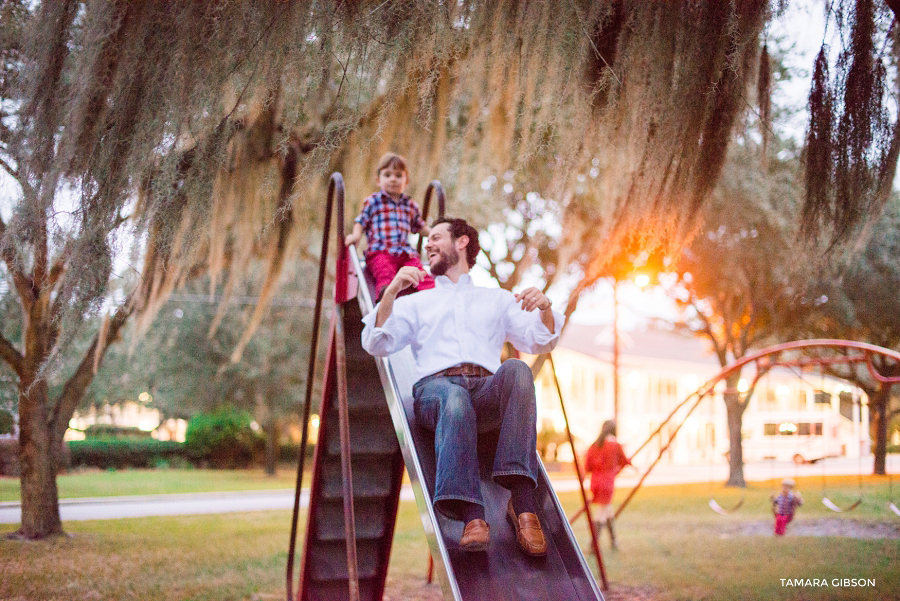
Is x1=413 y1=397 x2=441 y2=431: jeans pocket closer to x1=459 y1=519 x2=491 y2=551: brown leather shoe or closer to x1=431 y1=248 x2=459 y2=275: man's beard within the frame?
x1=459 y1=519 x2=491 y2=551: brown leather shoe

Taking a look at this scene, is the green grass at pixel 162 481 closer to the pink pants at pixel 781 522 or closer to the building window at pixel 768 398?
the pink pants at pixel 781 522

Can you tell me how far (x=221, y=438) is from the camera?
1964cm

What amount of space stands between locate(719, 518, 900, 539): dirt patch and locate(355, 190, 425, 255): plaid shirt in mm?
5315

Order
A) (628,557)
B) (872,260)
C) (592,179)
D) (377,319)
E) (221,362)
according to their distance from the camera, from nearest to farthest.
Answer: (377,319), (628,557), (592,179), (872,260), (221,362)

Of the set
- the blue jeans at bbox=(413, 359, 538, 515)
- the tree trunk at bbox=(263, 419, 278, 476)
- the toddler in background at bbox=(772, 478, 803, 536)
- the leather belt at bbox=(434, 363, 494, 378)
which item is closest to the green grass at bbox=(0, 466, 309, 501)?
the tree trunk at bbox=(263, 419, 278, 476)

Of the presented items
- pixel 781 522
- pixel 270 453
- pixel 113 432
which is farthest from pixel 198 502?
pixel 781 522

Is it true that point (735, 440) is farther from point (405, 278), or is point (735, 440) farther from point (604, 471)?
point (405, 278)

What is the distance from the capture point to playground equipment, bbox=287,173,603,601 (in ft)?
9.00

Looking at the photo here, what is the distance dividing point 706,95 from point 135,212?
2.65 metres

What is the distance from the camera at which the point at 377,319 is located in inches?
118

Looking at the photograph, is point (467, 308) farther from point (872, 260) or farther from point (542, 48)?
point (872, 260)

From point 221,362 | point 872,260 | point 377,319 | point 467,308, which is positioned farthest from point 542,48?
point 221,362

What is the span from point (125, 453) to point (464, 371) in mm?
15407

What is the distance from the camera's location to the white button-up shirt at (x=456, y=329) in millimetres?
3002
